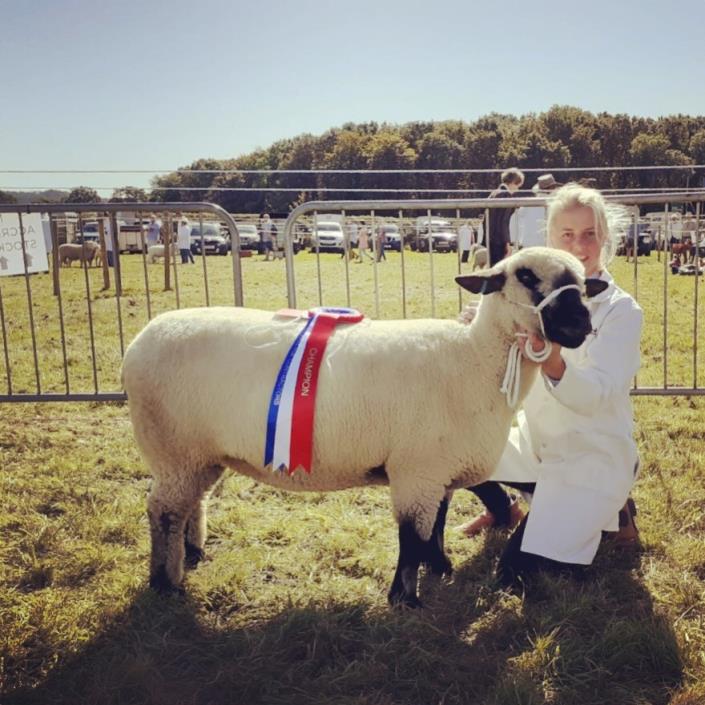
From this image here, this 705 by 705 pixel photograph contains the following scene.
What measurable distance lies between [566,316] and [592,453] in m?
0.83

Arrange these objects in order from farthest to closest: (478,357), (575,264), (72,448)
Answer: (72,448)
(478,357)
(575,264)

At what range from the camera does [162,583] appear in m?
3.03

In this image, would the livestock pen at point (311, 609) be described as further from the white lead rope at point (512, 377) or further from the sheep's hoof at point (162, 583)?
the white lead rope at point (512, 377)

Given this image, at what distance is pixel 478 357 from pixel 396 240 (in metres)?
30.7

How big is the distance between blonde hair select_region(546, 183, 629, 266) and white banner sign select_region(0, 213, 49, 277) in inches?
175

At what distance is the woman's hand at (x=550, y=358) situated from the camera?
271cm

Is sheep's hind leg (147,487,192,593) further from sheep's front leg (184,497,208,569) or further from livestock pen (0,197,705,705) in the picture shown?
Result: sheep's front leg (184,497,208,569)

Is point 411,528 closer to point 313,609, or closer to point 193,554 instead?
point 313,609

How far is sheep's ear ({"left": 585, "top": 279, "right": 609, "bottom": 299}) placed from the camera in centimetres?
283

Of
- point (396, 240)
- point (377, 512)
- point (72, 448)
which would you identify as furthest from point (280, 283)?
point (396, 240)

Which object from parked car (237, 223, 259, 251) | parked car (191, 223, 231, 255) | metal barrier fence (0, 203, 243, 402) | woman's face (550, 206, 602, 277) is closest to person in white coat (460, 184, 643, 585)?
woman's face (550, 206, 602, 277)

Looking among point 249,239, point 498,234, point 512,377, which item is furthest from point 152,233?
point 512,377

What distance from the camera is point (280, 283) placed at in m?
16.1

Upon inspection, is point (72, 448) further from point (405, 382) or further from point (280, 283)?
point (280, 283)
